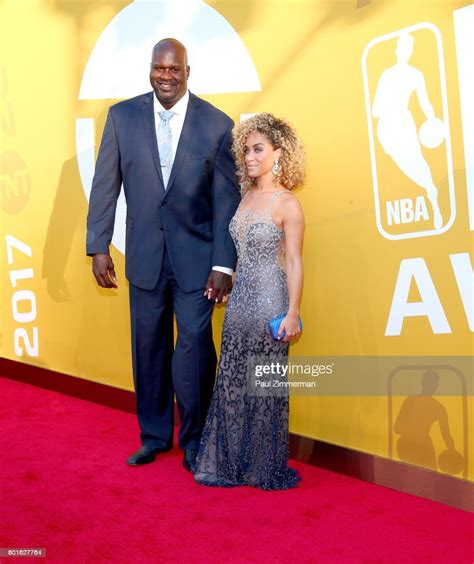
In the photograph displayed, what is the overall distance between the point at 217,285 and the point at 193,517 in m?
0.95

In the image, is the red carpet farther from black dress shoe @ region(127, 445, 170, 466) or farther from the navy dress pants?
the navy dress pants

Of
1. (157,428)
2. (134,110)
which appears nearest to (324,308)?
(157,428)

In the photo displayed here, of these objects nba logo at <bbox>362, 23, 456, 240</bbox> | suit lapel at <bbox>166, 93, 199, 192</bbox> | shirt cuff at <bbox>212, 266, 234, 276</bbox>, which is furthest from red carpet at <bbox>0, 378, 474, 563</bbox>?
suit lapel at <bbox>166, 93, 199, 192</bbox>

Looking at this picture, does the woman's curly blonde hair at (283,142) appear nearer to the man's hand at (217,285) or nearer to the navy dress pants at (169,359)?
the man's hand at (217,285)

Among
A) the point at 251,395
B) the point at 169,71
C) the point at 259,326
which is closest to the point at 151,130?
the point at 169,71

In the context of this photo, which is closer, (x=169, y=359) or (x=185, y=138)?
(x=185, y=138)

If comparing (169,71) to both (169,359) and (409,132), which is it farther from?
(169,359)

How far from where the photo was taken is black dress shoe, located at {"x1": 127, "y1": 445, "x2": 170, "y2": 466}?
3254 mm

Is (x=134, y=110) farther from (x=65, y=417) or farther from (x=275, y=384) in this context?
(x=65, y=417)

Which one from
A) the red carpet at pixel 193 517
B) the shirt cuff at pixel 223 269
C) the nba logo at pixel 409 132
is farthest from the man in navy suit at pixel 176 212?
the nba logo at pixel 409 132

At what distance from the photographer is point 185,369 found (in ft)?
10.5

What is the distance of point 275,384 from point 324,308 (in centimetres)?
55

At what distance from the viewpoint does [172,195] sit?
315 cm

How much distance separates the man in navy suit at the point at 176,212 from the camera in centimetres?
314
